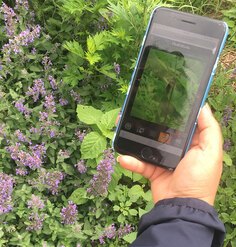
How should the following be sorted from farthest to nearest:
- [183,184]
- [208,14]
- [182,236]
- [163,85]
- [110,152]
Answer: [208,14] → [110,152] → [163,85] → [183,184] → [182,236]

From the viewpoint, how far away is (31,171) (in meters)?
3.23

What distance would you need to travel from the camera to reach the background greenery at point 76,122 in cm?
304

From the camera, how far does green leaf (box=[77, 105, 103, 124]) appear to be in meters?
3.12

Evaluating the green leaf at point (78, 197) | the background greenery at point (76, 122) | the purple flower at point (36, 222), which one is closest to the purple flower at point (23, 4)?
the background greenery at point (76, 122)

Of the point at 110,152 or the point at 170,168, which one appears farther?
the point at 110,152

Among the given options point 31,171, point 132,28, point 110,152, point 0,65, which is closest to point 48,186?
point 31,171

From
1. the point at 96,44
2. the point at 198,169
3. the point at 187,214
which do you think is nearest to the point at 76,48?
the point at 96,44

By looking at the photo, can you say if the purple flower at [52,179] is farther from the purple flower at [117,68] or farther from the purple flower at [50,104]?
the purple flower at [117,68]

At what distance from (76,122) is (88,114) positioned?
12.1 inches

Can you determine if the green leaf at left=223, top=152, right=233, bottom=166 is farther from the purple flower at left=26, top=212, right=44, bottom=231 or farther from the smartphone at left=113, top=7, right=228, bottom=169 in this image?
the purple flower at left=26, top=212, right=44, bottom=231

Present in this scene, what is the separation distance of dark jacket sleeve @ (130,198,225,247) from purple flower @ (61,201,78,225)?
0.86m

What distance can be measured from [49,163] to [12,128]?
370 millimetres

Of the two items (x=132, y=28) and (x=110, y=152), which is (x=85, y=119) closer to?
(x=110, y=152)

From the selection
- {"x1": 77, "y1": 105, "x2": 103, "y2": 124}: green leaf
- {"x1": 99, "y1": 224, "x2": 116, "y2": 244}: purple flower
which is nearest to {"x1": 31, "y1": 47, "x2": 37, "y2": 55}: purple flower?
{"x1": 77, "y1": 105, "x2": 103, "y2": 124}: green leaf
